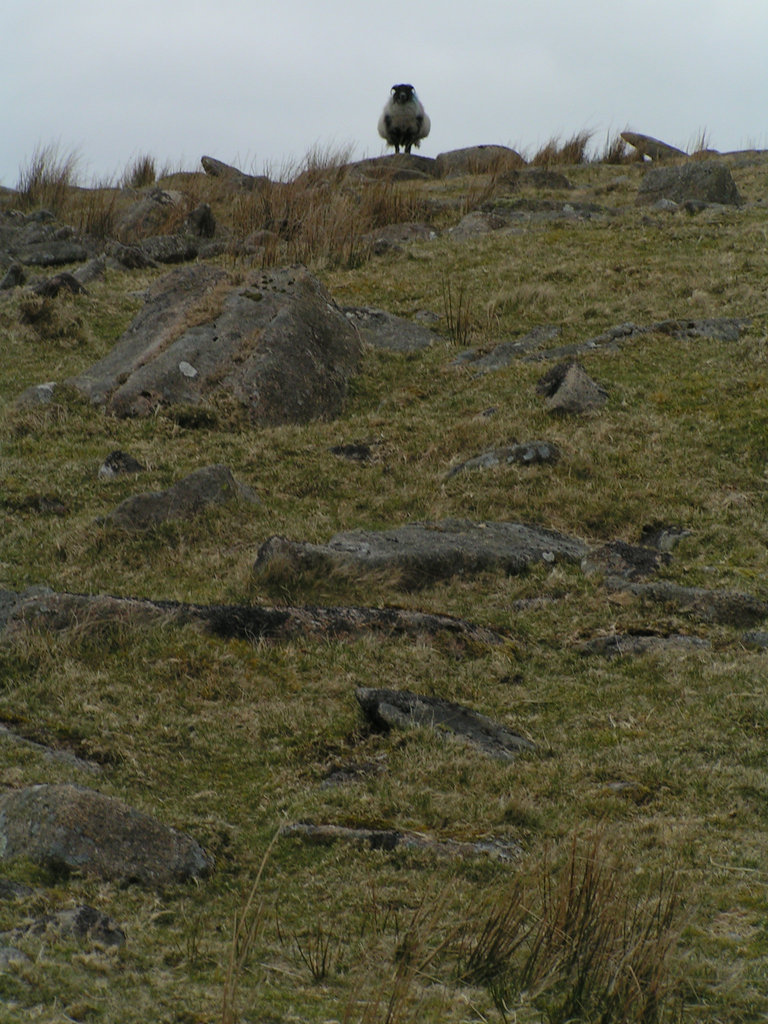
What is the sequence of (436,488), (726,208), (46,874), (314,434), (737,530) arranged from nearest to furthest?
(46,874) → (737,530) → (436,488) → (314,434) → (726,208)

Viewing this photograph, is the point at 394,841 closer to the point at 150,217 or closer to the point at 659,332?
the point at 659,332

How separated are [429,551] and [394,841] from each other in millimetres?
3768

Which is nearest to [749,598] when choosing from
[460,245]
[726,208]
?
[460,245]

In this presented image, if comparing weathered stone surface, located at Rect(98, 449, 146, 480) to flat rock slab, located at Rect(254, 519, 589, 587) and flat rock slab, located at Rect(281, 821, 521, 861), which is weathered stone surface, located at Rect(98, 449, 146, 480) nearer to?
flat rock slab, located at Rect(254, 519, 589, 587)

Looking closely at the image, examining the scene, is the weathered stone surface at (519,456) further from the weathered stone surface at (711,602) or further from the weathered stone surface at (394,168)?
the weathered stone surface at (394,168)

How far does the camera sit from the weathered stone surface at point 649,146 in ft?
97.2

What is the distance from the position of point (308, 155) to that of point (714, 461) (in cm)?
1834

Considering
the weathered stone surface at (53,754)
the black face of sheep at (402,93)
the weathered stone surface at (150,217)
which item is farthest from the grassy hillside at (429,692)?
the black face of sheep at (402,93)

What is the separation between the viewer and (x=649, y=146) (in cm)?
2986

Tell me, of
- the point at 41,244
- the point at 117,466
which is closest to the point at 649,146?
the point at 41,244

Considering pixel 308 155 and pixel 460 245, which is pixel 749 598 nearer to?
pixel 460 245

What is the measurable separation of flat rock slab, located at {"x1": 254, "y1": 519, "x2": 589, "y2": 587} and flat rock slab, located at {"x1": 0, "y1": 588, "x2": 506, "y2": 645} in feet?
2.16

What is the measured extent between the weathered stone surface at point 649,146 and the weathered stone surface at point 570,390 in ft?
67.7

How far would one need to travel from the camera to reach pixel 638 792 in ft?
15.9
